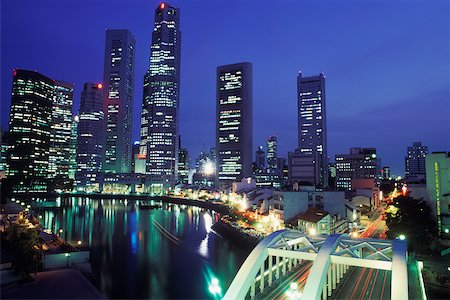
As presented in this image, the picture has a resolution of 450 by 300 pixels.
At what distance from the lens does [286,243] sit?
18.2m

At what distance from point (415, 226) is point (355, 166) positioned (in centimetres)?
10566

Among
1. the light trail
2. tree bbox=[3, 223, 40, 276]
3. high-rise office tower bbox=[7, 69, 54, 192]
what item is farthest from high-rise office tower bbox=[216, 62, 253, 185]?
tree bbox=[3, 223, 40, 276]

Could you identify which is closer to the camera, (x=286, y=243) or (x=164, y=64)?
(x=286, y=243)

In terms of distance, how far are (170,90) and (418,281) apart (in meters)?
156

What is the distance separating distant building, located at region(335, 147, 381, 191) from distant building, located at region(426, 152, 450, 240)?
97.4 metres

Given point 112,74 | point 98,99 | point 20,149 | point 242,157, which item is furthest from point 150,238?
point 112,74

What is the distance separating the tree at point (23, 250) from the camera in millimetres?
22766

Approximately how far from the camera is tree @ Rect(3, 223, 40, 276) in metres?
22.8

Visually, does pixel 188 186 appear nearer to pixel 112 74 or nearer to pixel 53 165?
pixel 53 165

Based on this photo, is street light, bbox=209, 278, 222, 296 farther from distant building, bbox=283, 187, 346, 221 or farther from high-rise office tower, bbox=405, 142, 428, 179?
high-rise office tower, bbox=405, 142, 428, 179

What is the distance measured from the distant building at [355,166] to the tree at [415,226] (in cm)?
9858

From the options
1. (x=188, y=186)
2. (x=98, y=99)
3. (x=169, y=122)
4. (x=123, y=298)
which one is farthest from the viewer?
(x=98, y=99)

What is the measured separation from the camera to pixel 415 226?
28.9 m

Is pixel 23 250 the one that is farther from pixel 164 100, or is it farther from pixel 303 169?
pixel 164 100
